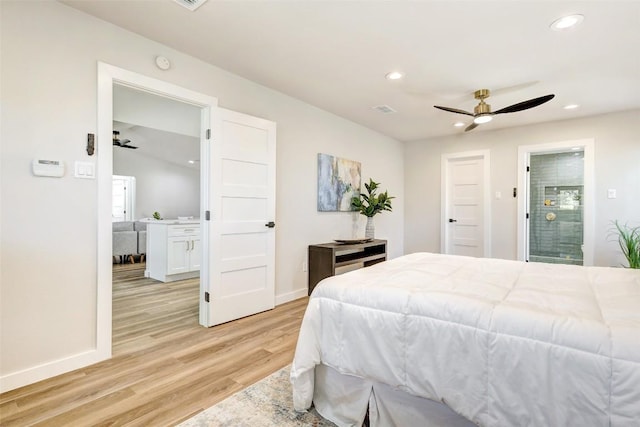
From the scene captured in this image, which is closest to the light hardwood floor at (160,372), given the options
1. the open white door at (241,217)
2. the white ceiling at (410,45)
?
the open white door at (241,217)

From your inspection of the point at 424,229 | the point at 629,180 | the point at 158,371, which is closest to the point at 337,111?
the point at 424,229

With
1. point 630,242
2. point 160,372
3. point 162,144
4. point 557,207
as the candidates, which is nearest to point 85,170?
point 160,372

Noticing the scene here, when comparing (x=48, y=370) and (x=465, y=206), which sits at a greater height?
(x=465, y=206)

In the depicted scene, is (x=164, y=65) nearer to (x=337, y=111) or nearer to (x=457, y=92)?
(x=337, y=111)

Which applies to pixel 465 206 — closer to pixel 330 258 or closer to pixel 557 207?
pixel 557 207

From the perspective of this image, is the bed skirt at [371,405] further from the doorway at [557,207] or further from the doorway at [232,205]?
the doorway at [557,207]

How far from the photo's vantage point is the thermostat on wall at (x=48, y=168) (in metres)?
1.98

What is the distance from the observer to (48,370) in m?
2.02

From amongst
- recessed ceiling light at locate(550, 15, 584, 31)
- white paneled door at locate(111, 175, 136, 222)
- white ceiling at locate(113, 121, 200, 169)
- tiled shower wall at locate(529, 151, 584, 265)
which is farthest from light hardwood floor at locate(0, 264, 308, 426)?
white paneled door at locate(111, 175, 136, 222)

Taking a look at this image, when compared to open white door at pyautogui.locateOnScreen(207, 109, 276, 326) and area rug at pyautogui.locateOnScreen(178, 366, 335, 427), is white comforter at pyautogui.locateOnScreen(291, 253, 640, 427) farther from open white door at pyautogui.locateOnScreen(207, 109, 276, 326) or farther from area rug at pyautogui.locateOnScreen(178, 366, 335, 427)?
open white door at pyautogui.locateOnScreen(207, 109, 276, 326)

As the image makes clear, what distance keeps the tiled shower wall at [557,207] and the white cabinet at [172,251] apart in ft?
20.0

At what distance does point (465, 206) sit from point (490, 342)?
483 centimetres

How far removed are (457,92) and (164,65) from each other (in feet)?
9.83

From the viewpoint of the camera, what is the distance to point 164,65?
2598 millimetres
